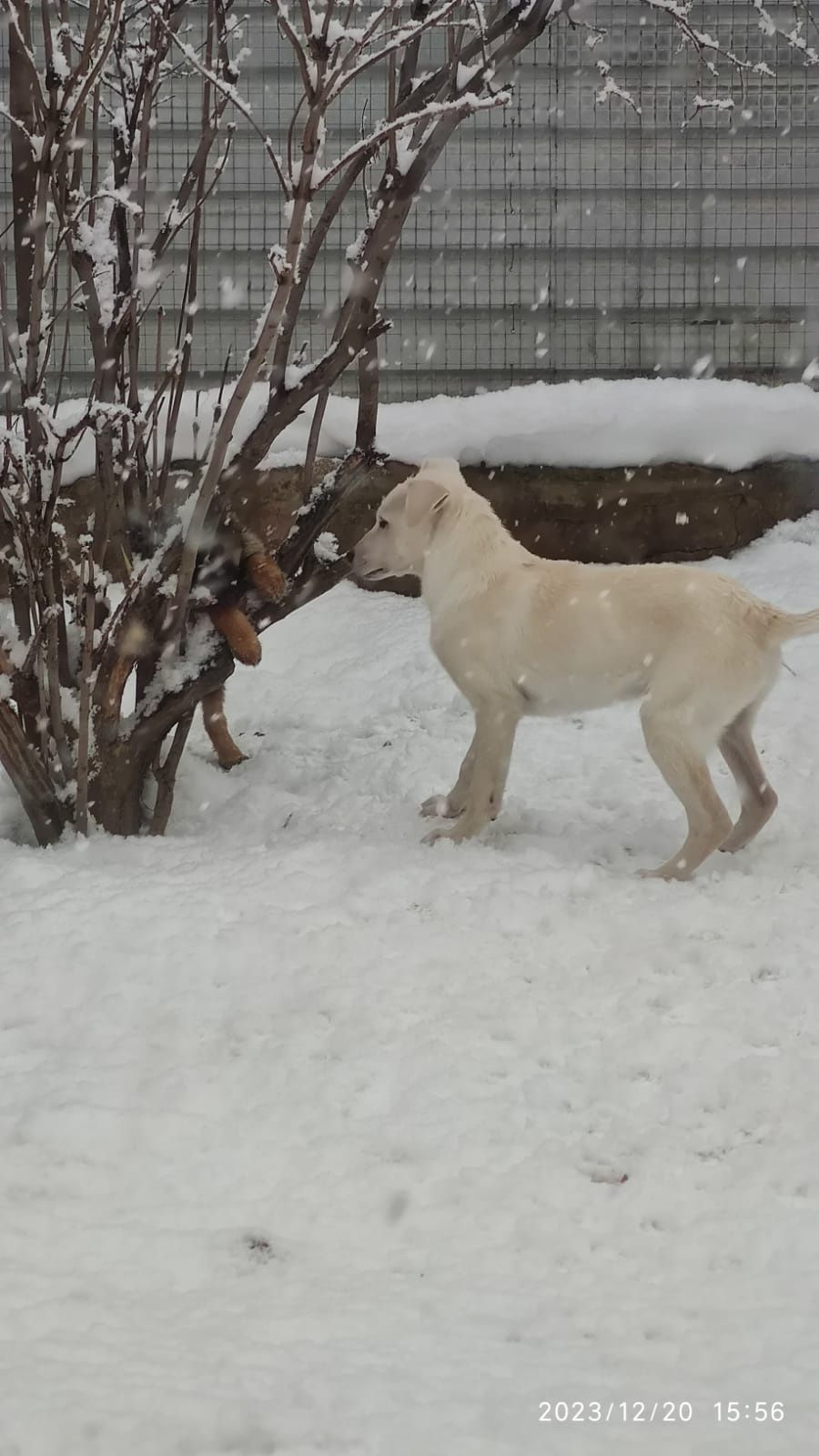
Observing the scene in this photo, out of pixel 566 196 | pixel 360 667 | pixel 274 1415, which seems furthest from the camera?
pixel 566 196

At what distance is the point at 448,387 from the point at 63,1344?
7770 mm

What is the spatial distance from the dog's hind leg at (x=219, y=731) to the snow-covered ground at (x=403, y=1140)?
83 cm

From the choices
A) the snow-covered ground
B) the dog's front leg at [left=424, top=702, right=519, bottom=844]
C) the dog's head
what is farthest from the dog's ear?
the snow-covered ground

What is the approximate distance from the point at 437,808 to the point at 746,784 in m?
1.12

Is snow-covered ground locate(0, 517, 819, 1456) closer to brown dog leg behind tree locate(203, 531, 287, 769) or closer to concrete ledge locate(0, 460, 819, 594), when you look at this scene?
brown dog leg behind tree locate(203, 531, 287, 769)

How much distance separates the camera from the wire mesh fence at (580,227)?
8688 mm

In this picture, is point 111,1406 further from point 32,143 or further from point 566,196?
point 566,196

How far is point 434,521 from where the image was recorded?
4.68 metres

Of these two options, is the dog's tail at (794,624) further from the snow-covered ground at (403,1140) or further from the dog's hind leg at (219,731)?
the dog's hind leg at (219,731)

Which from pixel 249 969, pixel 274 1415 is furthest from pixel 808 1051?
pixel 274 1415

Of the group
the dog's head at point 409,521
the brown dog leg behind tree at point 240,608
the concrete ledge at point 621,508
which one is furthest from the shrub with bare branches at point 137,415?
the concrete ledge at point 621,508

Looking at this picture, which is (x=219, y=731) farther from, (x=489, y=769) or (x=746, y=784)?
(x=746, y=784)

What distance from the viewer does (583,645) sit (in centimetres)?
434

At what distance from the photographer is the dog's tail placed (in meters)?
4.07
